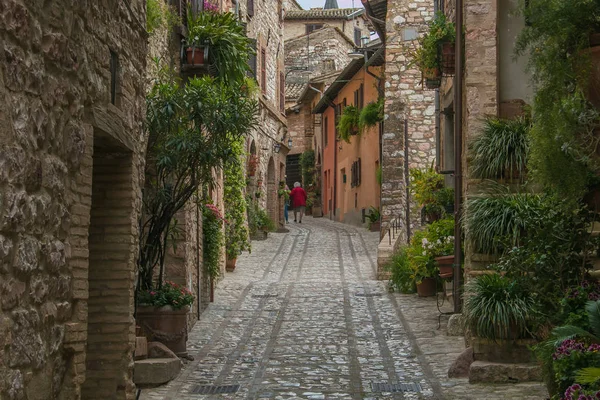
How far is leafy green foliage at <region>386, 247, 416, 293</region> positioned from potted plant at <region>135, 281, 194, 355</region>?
5.68m

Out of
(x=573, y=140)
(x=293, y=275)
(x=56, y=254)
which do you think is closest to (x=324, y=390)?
(x=573, y=140)

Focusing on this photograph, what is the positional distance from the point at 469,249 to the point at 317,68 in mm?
36860

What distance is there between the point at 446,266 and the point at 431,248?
110cm

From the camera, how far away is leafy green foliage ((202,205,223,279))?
15.5m

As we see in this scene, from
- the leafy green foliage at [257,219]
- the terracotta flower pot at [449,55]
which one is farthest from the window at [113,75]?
the leafy green foliage at [257,219]

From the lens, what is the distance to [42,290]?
552 centimetres

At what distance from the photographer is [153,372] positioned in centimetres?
998

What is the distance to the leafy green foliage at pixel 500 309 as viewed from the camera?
31.5ft

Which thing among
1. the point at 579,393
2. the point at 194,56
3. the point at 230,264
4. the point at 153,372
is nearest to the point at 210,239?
the point at 194,56

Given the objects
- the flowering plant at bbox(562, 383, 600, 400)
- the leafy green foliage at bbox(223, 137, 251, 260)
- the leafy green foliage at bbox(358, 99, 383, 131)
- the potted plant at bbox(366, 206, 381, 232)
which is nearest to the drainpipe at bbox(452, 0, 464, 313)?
the flowering plant at bbox(562, 383, 600, 400)

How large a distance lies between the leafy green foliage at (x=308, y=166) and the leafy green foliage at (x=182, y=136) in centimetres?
3401

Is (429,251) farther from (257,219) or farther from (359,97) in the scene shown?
(359,97)

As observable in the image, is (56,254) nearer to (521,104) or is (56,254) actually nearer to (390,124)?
(521,104)

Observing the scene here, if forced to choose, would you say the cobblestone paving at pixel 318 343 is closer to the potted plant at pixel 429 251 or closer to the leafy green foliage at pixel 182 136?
the potted plant at pixel 429 251
